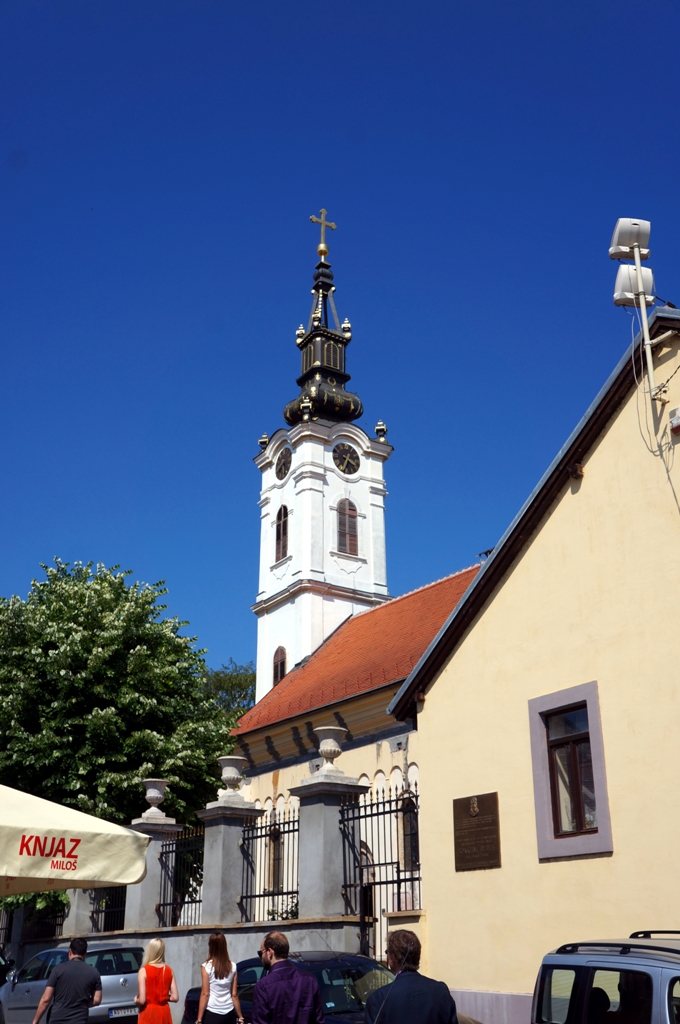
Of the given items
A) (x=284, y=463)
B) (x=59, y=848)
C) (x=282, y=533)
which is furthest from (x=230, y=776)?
(x=284, y=463)

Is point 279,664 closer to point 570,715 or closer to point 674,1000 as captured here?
point 570,715

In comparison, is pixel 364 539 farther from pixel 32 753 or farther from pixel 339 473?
pixel 32 753

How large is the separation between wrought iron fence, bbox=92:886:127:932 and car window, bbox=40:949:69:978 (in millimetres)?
4523

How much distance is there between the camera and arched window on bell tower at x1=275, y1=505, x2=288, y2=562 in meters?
42.9

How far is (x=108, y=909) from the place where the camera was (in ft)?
68.1

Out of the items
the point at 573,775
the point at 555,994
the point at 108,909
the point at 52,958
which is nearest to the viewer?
the point at 555,994

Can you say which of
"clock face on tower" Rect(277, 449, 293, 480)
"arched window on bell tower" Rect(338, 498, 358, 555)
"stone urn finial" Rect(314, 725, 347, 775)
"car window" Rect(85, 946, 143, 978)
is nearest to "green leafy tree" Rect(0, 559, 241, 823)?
"car window" Rect(85, 946, 143, 978)

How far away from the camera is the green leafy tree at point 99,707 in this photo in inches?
888

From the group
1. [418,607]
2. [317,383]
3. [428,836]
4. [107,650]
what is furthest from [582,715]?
[317,383]

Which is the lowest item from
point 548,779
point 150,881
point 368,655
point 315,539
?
point 150,881

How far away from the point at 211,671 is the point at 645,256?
2031 inches

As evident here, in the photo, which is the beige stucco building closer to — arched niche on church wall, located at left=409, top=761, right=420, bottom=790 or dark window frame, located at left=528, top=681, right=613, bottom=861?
dark window frame, located at left=528, top=681, right=613, bottom=861

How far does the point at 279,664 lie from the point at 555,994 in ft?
108

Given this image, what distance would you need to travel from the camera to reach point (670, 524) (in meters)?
11.7
